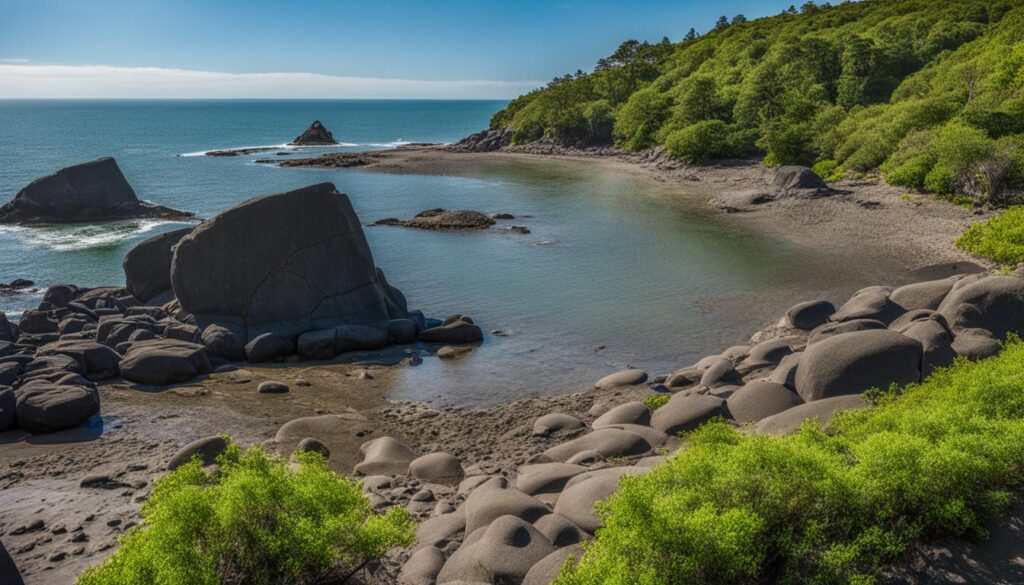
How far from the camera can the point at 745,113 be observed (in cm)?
8438

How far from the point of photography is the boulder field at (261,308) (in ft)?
91.2

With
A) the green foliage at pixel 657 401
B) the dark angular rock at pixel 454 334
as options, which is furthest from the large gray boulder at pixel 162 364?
the green foliage at pixel 657 401

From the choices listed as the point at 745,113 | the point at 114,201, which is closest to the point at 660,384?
the point at 114,201

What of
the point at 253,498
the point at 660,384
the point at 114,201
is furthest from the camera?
the point at 114,201

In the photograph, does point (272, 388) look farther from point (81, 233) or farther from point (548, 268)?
point (81, 233)

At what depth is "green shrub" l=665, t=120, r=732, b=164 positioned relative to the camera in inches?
3088

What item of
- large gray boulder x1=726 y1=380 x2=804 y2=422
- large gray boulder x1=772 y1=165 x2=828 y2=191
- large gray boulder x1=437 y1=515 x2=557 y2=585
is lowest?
large gray boulder x1=437 y1=515 x2=557 y2=585

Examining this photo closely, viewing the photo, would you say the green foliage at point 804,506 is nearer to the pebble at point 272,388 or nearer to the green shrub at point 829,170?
the pebble at point 272,388

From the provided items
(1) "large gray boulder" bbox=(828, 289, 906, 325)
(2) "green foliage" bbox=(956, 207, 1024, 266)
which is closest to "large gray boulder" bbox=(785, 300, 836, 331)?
(1) "large gray boulder" bbox=(828, 289, 906, 325)

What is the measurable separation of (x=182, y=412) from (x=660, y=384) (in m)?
15.2

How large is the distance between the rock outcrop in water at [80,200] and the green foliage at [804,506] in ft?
197

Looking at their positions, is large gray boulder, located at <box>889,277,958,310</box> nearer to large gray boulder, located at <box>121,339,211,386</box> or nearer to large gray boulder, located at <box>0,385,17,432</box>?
large gray boulder, located at <box>121,339,211,386</box>

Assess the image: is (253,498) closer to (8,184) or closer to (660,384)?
(660,384)

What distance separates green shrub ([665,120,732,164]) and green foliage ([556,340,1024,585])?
69948 millimetres
